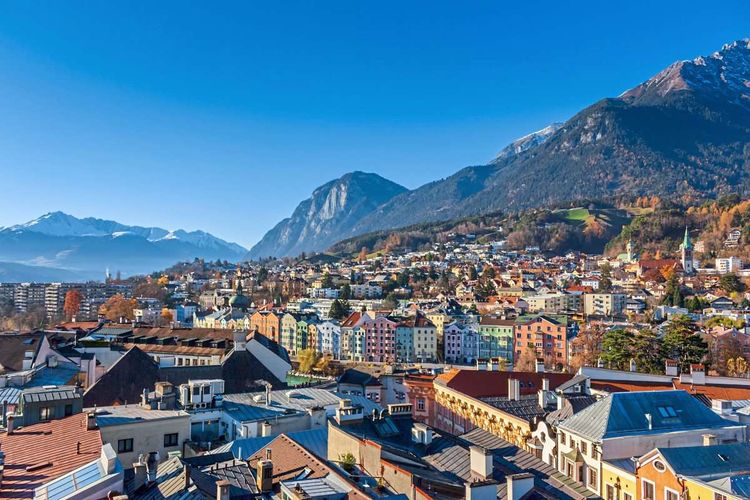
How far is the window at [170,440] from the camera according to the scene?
26.1 metres

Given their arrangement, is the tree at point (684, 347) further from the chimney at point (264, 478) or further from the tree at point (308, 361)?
the chimney at point (264, 478)

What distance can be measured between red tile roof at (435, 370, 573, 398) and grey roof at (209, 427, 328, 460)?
21.0 m

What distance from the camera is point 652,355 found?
198ft

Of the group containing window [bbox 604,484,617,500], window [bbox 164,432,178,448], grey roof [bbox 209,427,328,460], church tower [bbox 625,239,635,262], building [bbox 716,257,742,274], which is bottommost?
window [bbox 604,484,617,500]

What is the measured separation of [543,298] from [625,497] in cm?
11368

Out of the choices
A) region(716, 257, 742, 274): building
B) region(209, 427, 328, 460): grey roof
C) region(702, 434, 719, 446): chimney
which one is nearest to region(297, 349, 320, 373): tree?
region(209, 427, 328, 460): grey roof

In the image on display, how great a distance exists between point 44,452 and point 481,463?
488 inches

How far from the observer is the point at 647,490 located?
21078 mm

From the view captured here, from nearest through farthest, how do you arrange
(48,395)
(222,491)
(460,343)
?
(222,491), (48,395), (460,343)

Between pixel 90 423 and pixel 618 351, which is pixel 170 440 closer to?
pixel 90 423

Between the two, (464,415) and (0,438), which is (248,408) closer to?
(0,438)

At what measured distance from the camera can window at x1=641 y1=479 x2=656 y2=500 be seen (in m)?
20.7

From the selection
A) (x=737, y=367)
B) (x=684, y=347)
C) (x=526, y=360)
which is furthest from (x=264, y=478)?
(x=526, y=360)

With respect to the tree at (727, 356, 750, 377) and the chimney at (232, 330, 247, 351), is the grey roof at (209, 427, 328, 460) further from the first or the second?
the tree at (727, 356, 750, 377)
